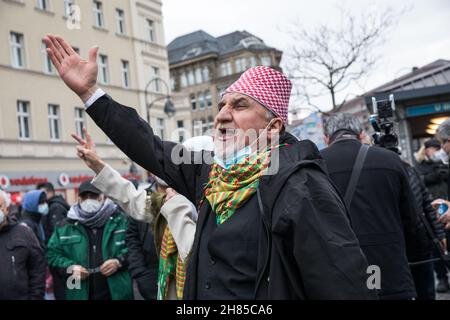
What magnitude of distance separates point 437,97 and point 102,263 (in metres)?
9.54

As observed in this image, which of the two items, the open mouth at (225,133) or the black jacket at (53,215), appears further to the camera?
the black jacket at (53,215)

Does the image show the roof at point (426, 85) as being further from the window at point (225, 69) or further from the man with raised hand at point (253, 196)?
the window at point (225, 69)

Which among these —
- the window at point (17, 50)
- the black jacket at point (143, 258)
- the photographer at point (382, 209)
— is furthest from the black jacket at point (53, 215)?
the window at point (17, 50)

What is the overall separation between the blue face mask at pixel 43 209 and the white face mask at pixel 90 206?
12.7 ft

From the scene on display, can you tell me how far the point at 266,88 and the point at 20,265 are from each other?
3.17 meters

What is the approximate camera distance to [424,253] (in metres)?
4.07

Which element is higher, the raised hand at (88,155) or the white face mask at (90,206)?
the raised hand at (88,155)

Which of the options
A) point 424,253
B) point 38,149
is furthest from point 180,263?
point 38,149

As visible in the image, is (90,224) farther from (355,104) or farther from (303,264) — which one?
(355,104)

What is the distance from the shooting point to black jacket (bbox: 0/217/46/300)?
4410 millimetres

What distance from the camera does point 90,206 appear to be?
507 cm

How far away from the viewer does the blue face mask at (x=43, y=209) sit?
864cm

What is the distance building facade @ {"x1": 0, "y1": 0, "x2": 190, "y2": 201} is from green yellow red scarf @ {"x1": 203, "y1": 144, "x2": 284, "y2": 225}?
2033 cm

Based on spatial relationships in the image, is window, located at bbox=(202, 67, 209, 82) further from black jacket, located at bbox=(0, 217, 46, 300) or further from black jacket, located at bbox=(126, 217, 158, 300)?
black jacket, located at bbox=(0, 217, 46, 300)
